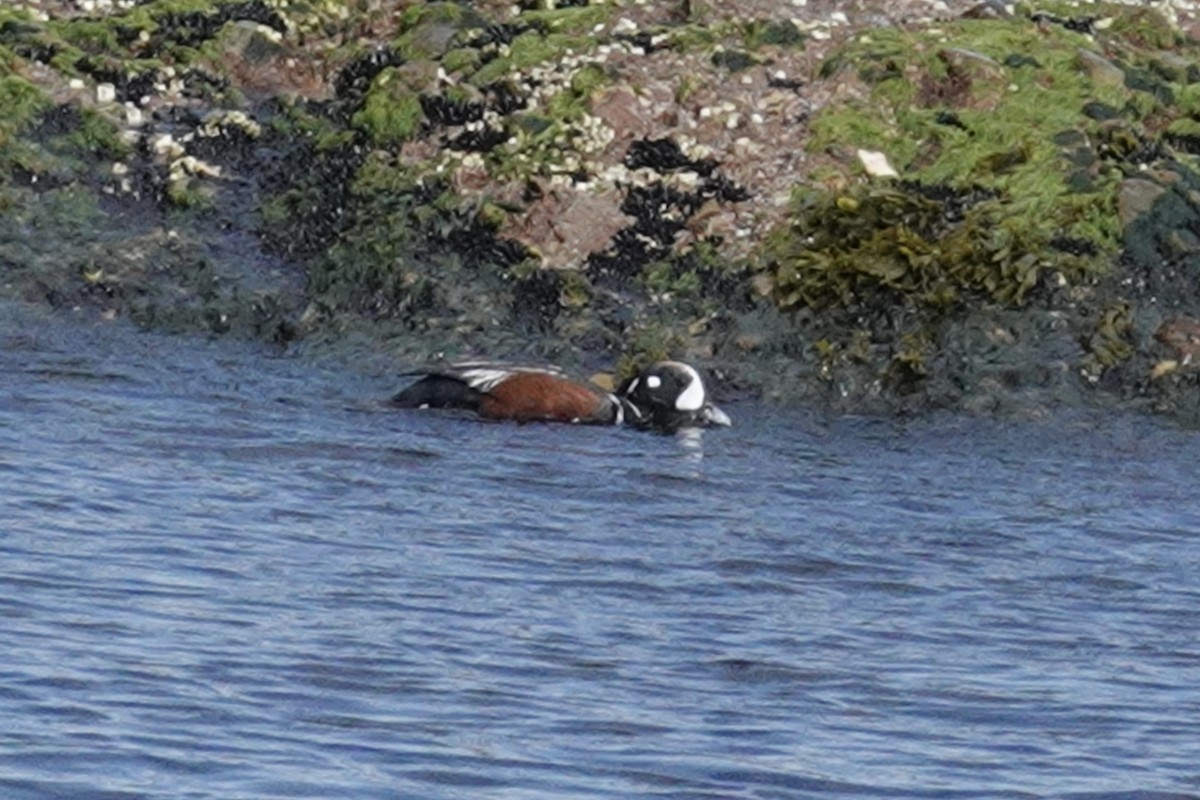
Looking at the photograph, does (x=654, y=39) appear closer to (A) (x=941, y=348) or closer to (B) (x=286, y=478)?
(A) (x=941, y=348)

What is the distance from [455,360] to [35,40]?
388 centimetres

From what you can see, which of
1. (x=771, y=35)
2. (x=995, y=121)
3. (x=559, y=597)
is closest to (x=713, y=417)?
(x=995, y=121)

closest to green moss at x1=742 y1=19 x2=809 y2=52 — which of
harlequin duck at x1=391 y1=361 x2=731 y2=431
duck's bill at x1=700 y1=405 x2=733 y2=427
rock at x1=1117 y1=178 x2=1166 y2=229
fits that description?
rock at x1=1117 y1=178 x2=1166 y2=229

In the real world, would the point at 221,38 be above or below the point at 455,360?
above

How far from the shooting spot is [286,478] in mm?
12328

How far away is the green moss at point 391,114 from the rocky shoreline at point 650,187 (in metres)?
0.02

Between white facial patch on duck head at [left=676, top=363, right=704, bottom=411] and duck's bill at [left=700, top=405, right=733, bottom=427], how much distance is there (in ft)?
0.12

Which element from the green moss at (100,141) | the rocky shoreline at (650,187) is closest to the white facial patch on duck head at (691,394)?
the rocky shoreline at (650,187)

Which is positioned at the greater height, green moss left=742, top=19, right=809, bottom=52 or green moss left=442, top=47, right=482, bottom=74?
green moss left=742, top=19, right=809, bottom=52

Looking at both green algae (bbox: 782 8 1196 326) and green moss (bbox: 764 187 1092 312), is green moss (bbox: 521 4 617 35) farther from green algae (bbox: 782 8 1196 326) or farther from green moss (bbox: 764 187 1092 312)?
green moss (bbox: 764 187 1092 312)

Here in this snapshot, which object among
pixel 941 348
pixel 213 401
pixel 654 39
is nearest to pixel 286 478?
pixel 213 401

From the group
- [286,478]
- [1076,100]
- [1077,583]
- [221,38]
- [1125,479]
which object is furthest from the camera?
[221,38]

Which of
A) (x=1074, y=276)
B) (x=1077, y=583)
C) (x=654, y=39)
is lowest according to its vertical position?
(x=1077, y=583)

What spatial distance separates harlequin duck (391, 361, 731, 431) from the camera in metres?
14.1
